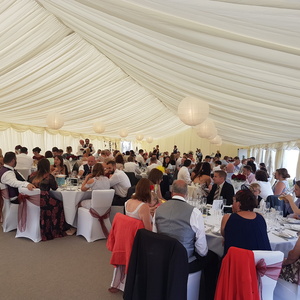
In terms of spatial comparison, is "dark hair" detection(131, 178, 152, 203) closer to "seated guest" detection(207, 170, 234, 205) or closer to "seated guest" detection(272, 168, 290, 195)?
"seated guest" detection(207, 170, 234, 205)

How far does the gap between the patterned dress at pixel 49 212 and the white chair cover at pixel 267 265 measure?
320 cm

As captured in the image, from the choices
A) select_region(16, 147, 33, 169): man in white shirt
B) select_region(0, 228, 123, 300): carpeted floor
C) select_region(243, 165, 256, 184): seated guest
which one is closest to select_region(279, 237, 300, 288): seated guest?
select_region(0, 228, 123, 300): carpeted floor

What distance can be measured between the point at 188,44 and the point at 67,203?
3141mm

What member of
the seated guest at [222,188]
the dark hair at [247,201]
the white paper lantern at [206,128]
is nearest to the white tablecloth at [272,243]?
the dark hair at [247,201]

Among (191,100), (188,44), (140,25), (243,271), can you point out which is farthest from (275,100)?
(243,271)

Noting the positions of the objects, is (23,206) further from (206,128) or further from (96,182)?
(206,128)

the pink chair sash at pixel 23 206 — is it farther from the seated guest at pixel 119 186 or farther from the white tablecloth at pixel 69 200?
the seated guest at pixel 119 186

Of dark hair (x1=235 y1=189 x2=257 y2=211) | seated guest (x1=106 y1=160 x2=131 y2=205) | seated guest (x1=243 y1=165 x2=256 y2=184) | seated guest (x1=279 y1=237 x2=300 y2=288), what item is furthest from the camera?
seated guest (x1=243 y1=165 x2=256 y2=184)

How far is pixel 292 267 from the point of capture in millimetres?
2266

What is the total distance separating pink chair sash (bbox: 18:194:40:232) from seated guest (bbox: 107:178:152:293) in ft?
5.97

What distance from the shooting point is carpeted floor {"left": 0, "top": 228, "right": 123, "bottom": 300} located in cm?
278

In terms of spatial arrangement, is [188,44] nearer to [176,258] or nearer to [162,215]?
[162,215]

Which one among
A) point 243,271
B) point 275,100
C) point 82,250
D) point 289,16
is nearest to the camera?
point 289,16

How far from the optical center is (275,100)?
338 cm
